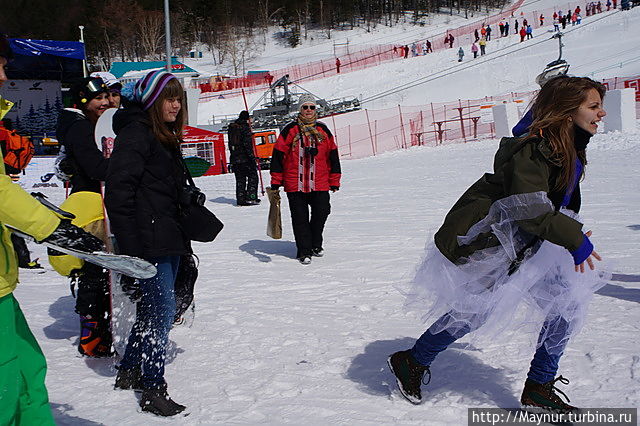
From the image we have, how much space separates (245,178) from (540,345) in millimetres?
9344

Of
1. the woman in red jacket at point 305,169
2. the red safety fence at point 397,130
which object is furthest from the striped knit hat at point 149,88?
the red safety fence at point 397,130

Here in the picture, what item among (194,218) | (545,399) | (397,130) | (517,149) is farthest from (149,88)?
(397,130)

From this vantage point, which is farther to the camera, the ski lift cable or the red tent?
the ski lift cable

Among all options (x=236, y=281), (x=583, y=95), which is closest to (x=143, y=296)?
(x=583, y=95)

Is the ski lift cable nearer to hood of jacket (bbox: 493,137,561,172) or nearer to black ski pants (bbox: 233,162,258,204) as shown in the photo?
black ski pants (bbox: 233,162,258,204)

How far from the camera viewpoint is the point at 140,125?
125 inches

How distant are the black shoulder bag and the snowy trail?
0.89 meters

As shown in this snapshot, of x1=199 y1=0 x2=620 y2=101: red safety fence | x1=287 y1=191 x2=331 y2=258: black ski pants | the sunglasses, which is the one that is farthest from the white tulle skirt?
x1=199 y1=0 x2=620 y2=101: red safety fence

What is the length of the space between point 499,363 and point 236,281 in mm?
3160

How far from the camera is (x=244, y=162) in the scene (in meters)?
11.9

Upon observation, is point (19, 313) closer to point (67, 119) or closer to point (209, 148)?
point (67, 119)

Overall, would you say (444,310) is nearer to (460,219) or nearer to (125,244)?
(460,219)

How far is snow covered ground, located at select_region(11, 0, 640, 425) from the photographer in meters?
3.23

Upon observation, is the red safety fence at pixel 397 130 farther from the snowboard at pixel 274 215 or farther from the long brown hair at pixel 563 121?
the long brown hair at pixel 563 121
